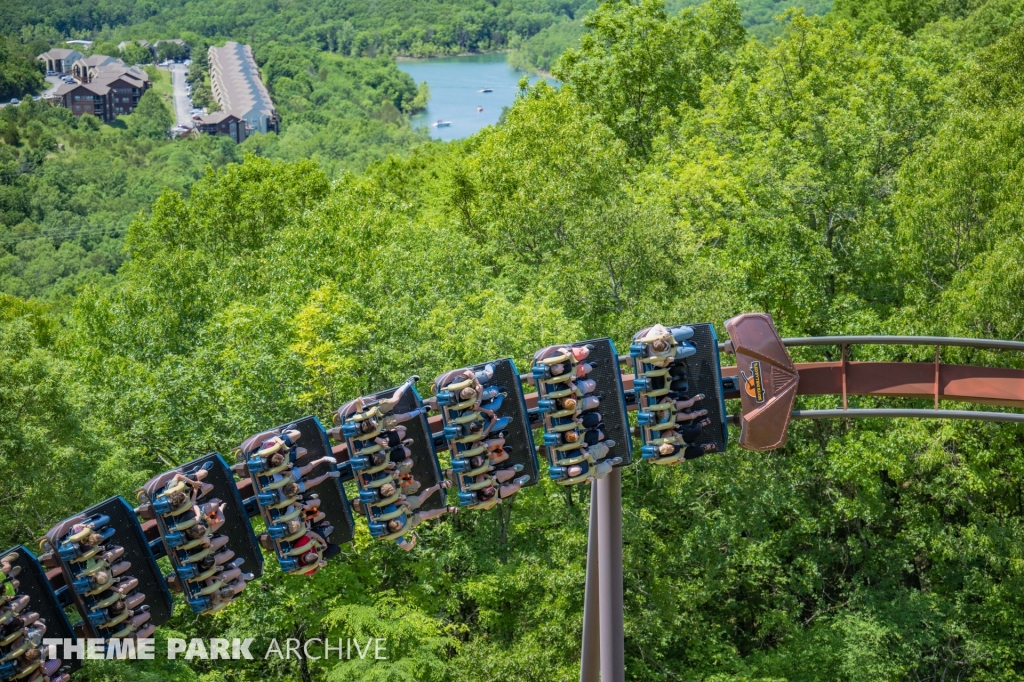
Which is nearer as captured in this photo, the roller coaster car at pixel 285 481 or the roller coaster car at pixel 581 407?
the roller coaster car at pixel 285 481

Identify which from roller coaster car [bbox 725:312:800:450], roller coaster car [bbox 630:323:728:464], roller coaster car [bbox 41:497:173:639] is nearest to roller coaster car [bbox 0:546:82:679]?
roller coaster car [bbox 41:497:173:639]

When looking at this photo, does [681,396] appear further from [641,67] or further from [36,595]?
[641,67]

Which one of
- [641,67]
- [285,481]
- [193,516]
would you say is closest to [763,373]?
[285,481]

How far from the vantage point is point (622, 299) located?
32.3 metres

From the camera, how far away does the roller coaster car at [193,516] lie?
52.3 feet

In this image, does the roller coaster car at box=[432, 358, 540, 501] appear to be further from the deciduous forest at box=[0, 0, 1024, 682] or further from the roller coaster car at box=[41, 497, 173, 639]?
the deciduous forest at box=[0, 0, 1024, 682]

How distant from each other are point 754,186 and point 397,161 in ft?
108

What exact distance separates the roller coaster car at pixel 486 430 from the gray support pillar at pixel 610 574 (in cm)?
112

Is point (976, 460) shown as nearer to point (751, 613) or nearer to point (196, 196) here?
point (751, 613)

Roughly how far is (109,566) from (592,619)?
7.40 meters

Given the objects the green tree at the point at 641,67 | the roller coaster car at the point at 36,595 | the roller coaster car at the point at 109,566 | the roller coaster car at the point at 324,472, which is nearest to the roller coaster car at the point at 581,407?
the roller coaster car at the point at 324,472

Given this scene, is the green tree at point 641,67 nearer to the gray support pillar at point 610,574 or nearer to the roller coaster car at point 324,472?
the gray support pillar at point 610,574

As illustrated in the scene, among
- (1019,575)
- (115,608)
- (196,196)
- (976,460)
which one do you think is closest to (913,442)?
(976,460)

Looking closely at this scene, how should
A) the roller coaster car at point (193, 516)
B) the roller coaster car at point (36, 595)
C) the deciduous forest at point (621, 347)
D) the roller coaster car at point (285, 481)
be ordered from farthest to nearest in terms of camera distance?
the deciduous forest at point (621, 347), the roller coaster car at point (285, 481), the roller coaster car at point (193, 516), the roller coaster car at point (36, 595)
